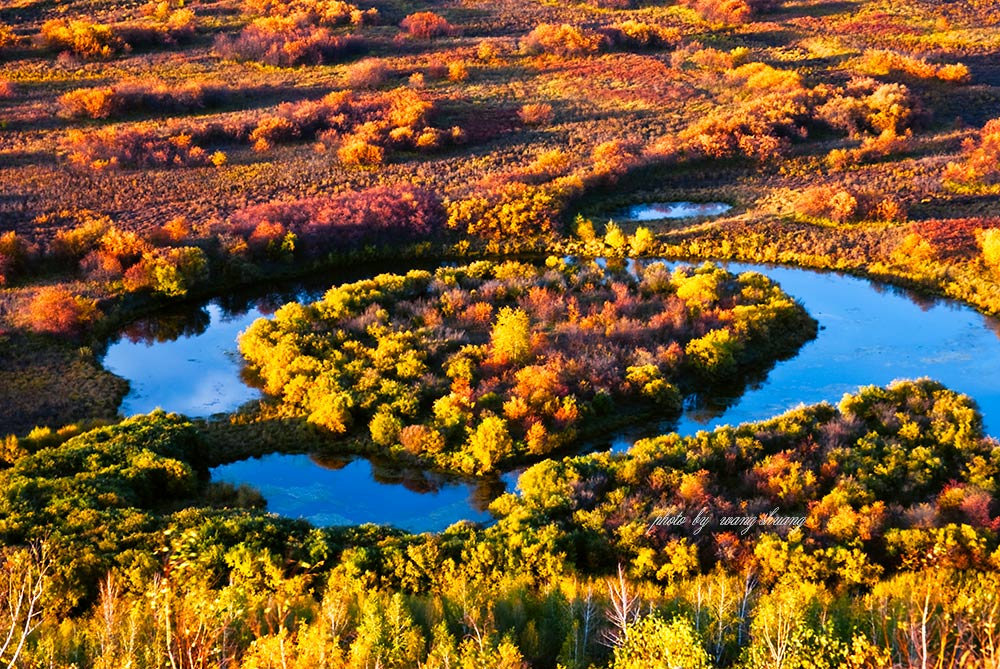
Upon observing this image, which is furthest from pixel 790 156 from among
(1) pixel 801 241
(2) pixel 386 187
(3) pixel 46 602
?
(3) pixel 46 602

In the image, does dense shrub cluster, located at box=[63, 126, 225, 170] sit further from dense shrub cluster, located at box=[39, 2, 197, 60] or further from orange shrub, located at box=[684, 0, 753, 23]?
orange shrub, located at box=[684, 0, 753, 23]

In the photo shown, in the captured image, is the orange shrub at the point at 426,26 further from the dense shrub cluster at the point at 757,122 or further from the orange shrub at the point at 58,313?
the orange shrub at the point at 58,313

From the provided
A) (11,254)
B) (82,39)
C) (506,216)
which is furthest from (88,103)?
(506,216)

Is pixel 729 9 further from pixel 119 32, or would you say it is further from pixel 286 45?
pixel 119 32

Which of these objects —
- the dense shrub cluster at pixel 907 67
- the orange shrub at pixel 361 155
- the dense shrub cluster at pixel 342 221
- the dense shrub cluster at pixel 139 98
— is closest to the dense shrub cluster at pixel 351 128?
the orange shrub at pixel 361 155

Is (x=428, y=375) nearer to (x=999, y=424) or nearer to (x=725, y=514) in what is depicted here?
(x=725, y=514)

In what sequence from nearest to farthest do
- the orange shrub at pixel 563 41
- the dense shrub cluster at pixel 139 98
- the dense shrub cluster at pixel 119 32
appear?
the dense shrub cluster at pixel 139 98 < the dense shrub cluster at pixel 119 32 < the orange shrub at pixel 563 41
